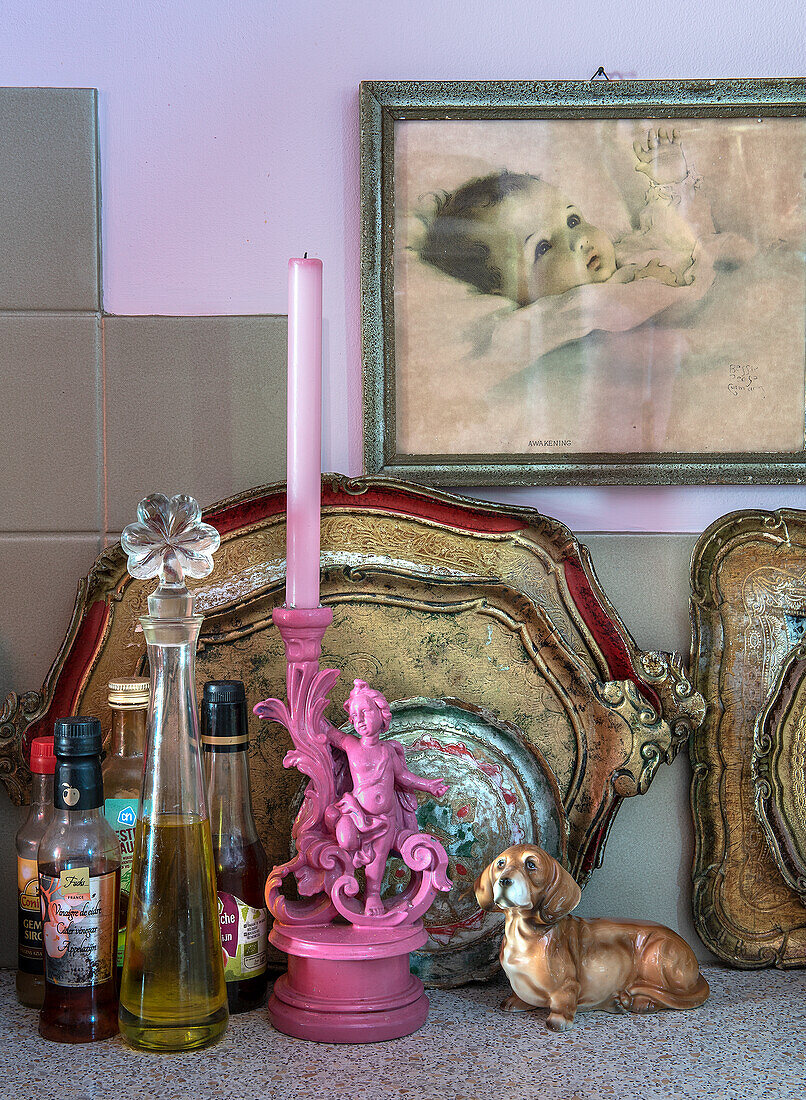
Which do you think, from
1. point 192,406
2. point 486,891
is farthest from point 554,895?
point 192,406

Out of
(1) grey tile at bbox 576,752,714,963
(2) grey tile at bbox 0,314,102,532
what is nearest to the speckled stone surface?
(1) grey tile at bbox 576,752,714,963

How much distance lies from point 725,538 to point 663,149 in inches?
12.8

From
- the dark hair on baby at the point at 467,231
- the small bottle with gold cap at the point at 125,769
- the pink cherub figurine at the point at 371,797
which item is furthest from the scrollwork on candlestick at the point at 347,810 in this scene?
the dark hair on baby at the point at 467,231

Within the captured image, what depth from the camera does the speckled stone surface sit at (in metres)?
0.56

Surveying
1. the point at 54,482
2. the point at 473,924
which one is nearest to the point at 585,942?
the point at 473,924

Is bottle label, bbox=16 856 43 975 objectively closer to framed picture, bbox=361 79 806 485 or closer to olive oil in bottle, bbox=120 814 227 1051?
olive oil in bottle, bbox=120 814 227 1051

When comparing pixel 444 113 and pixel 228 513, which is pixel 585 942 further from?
pixel 444 113

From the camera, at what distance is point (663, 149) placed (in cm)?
78

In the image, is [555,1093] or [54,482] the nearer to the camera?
[555,1093]

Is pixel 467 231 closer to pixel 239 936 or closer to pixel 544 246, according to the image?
pixel 544 246

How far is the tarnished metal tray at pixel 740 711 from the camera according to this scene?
761mm

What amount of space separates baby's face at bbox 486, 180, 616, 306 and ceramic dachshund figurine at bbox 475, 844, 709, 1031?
17.6 inches

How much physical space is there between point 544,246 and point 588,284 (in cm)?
5

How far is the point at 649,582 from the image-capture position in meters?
0.80
